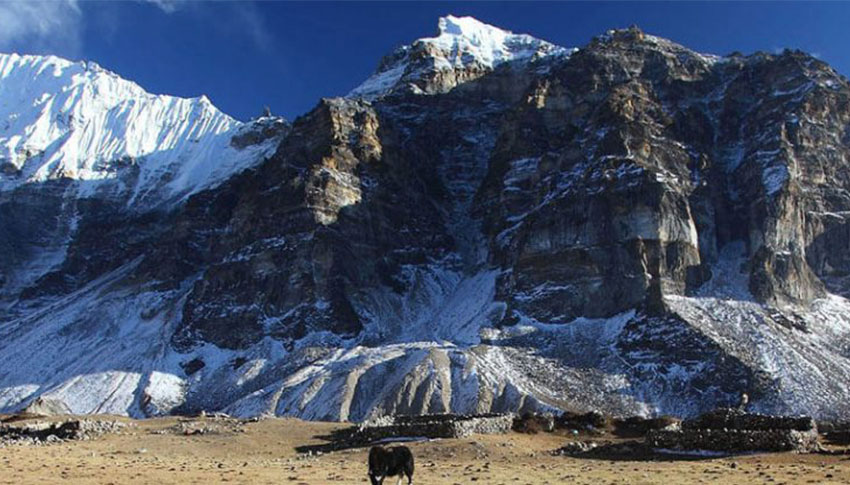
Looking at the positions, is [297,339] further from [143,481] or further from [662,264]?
[143,481]

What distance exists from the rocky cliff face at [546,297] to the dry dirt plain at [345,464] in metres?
67.5

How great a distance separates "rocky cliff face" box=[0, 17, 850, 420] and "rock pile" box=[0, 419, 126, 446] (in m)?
64.7

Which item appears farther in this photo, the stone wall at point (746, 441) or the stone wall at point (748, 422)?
the stone wall at point (748, 422)

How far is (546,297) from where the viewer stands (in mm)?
154750

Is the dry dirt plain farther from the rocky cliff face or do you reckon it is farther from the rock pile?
the rocky cliff face

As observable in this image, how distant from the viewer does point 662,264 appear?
152m

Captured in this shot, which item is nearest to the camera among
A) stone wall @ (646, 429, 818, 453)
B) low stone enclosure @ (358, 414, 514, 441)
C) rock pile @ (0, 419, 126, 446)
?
stone wall @ (646, 429, 818, 453)

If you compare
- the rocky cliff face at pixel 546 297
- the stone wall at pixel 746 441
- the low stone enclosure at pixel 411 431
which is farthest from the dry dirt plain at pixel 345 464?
the rocky cliff face at pixel 546 297

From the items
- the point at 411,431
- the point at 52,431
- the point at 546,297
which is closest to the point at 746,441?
the point at 411,431

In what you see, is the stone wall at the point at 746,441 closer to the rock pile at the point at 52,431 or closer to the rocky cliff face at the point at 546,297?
the rock pile at the point at 52,431

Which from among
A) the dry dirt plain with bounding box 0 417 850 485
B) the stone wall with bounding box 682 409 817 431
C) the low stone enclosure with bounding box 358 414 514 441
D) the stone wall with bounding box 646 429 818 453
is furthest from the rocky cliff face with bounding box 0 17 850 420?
the stone wall with bounding box 646 429 818 453

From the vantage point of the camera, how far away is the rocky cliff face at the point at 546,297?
12538cm

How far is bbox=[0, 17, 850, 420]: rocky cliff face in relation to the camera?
12538 cm

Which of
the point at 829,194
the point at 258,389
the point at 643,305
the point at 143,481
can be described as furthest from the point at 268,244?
the point at 143,481
